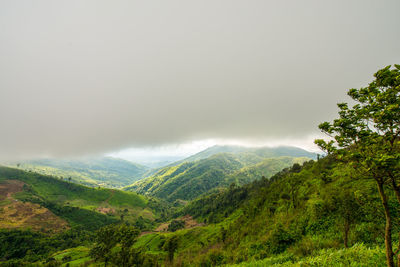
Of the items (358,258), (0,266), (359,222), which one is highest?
(358,258)

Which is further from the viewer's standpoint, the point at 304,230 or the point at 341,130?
the point at 304,230

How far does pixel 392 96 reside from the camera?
8.85 m

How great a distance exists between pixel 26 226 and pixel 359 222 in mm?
293439

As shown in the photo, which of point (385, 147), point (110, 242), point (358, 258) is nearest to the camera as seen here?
point (385, 147)

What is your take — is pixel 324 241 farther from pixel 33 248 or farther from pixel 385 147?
pixel 33 248

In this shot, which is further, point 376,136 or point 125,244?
point 125,244

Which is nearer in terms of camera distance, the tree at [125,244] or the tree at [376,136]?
the tree at [376,136]

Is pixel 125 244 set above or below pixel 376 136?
below

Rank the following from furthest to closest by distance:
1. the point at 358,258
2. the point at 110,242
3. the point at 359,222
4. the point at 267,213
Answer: the point at 267,213, the point at 110,242, the point at 359,222, the point at 358,258

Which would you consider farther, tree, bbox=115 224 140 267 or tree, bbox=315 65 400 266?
tree, bbox=115 224 140 267

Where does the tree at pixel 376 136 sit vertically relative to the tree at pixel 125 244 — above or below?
above

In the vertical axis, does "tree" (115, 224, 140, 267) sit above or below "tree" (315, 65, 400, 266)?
below

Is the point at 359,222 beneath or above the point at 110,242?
above

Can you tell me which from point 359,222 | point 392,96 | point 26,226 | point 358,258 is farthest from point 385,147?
point 26,226
